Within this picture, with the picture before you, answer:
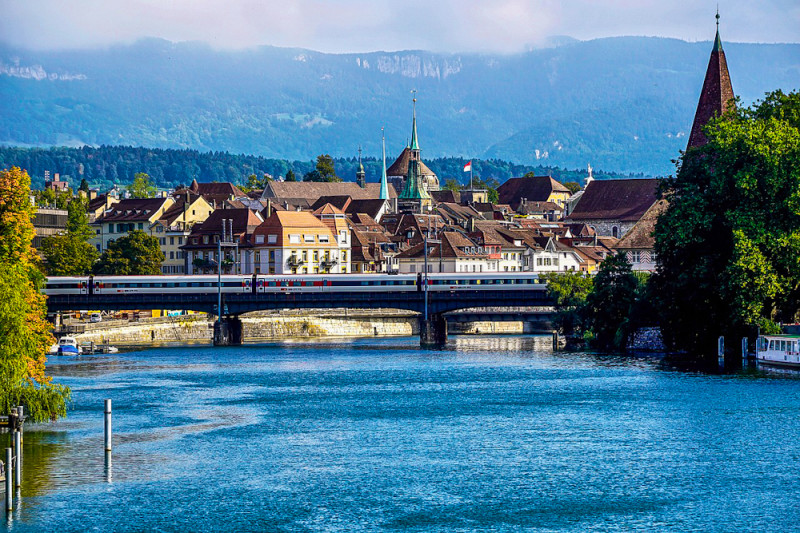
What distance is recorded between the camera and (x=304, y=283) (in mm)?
105062

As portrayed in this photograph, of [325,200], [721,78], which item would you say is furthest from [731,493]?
[325,200]

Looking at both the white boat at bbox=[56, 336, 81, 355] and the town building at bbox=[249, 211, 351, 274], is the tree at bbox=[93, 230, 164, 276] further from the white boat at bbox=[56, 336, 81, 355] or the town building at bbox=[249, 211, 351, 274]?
the white boat at bbox=[56, 336, 81, 355]

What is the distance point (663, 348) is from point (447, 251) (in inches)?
2258

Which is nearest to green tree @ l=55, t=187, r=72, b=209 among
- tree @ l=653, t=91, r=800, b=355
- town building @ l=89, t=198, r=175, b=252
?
town building @ l=89, t=198, r=175, b=252

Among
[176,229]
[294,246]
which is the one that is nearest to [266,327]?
[294,246]

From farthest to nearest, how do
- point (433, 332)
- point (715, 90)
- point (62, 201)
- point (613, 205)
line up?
point (613, 205) → point (62, 201) → point (715, 90) → point (433, 332)

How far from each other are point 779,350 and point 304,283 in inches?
1784

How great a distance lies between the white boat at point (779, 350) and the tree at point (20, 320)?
3585cm

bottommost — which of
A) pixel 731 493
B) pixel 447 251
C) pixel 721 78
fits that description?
pixel 731 493

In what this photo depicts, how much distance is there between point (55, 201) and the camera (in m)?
166

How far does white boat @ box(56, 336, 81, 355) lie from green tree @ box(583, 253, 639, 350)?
110 ft

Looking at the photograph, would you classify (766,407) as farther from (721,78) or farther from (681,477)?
Answer: (721,78)

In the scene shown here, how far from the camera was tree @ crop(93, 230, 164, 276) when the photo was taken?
127 m

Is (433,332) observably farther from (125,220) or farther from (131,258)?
(125,220)
